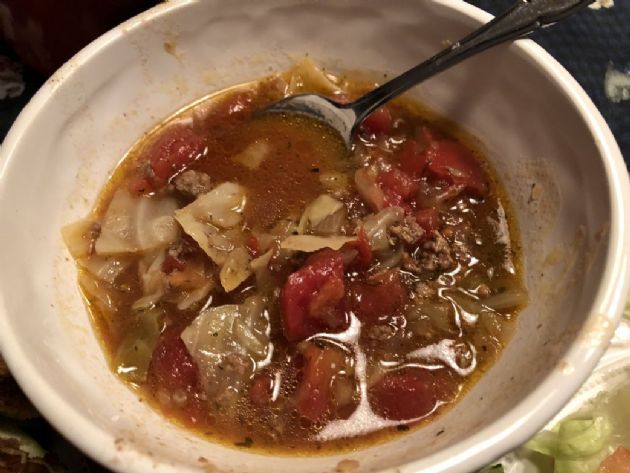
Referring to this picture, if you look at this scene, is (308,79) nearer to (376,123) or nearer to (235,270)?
(376,123)

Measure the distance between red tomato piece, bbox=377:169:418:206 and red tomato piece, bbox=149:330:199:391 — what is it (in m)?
0.93

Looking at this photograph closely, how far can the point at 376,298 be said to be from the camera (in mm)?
2285

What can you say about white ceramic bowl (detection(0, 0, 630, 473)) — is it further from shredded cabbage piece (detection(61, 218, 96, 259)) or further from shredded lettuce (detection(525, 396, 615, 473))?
shredded lettuce (detection(525, 396, 615, 473))

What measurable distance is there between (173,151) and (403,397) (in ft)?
4.48

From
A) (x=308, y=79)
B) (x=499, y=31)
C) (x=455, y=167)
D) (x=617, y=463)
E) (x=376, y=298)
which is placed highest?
(x=499, y=31)

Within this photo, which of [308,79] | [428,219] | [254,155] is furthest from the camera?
[308,79]

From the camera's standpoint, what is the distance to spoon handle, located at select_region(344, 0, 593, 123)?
233 centimetres

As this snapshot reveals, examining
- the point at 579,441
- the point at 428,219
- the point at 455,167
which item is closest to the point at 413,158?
A: the point at 455,167

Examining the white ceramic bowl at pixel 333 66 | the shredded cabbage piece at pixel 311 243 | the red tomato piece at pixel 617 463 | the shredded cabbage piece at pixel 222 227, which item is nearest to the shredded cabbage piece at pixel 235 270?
the shredded cabbage piece at pixel 222 227

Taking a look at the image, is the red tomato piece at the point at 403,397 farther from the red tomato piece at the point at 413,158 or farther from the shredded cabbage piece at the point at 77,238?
the shredded cabbage piece at the point at 77,238

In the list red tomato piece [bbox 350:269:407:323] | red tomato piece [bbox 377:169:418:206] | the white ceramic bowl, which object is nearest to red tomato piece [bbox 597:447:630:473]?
the white ceramic bowl

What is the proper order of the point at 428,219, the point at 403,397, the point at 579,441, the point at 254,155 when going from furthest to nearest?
the point at 254,155
the point at 428,219
the point at 579,441
the point at 403,397

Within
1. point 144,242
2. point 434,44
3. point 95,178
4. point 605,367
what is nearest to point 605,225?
point 605,367

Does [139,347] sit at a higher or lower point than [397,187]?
lower
